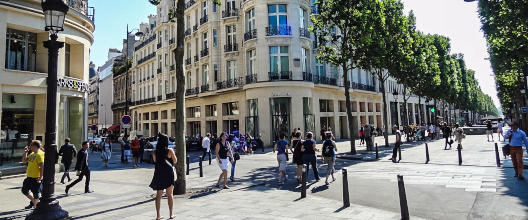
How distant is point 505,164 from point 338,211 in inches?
382

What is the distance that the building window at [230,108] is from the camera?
2916 cm

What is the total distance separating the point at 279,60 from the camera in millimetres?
26062

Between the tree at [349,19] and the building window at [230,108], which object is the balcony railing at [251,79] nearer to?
the building window at [230,108]

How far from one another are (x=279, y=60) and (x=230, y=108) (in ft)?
→ 23.9

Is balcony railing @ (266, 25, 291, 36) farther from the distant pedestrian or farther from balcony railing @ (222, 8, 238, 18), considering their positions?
the distant pedestrian

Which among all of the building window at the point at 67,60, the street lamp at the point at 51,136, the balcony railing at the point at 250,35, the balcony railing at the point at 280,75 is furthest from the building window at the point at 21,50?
the balcony railing at the point at 280,75

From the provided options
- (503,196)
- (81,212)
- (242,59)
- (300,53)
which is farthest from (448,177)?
(242,59)

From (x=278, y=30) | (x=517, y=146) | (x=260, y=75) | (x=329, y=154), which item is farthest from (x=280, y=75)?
(x=517, y=146)

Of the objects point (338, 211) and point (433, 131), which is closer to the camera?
point (338, 211)

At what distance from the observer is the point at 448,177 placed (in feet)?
31.6

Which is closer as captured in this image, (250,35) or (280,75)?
(280,75)

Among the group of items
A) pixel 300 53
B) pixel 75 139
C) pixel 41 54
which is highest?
pixel 300 53

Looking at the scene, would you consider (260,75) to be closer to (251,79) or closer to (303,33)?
(251,79)

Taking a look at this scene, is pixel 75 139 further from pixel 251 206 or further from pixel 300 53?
pixel 300 53
